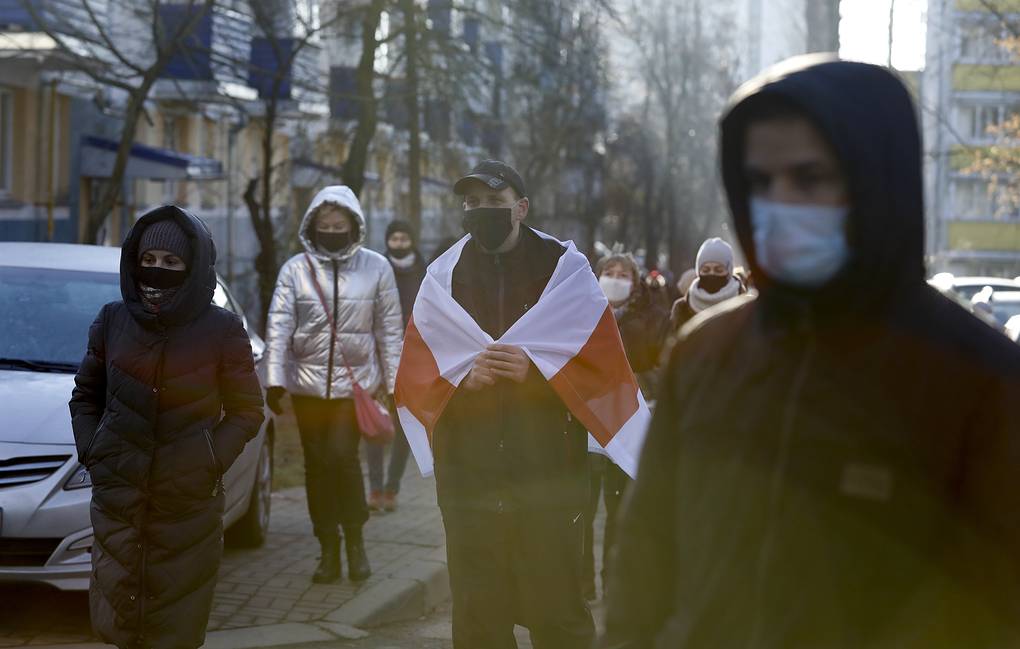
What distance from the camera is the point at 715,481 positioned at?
2.58 meters

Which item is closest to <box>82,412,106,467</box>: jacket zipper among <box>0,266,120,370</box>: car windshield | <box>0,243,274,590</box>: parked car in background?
<box>0,243,274,590</box>: parked car in background

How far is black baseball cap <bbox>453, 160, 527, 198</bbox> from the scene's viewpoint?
5.83 m

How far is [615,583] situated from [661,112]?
2188 inches

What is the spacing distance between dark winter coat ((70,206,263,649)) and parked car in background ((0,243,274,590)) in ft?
5.71

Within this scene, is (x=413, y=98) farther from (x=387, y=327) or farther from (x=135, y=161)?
(x=387, y=327)

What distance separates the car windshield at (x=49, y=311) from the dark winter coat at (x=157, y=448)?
2524 mm

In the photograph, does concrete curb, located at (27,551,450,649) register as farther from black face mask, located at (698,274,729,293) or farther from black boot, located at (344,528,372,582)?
black face mask, located at (698,274,729,293)

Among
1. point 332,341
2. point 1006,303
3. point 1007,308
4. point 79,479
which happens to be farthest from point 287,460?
point 1006,303

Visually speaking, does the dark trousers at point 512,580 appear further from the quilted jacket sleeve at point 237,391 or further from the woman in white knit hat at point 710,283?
the woman in white knit hat at point 710,283

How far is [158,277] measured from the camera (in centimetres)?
557

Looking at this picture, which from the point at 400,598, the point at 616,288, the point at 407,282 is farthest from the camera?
the point at 407,282

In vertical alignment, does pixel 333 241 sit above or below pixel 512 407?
above

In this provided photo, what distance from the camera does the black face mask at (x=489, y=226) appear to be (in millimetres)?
5711

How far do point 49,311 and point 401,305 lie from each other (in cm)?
332
